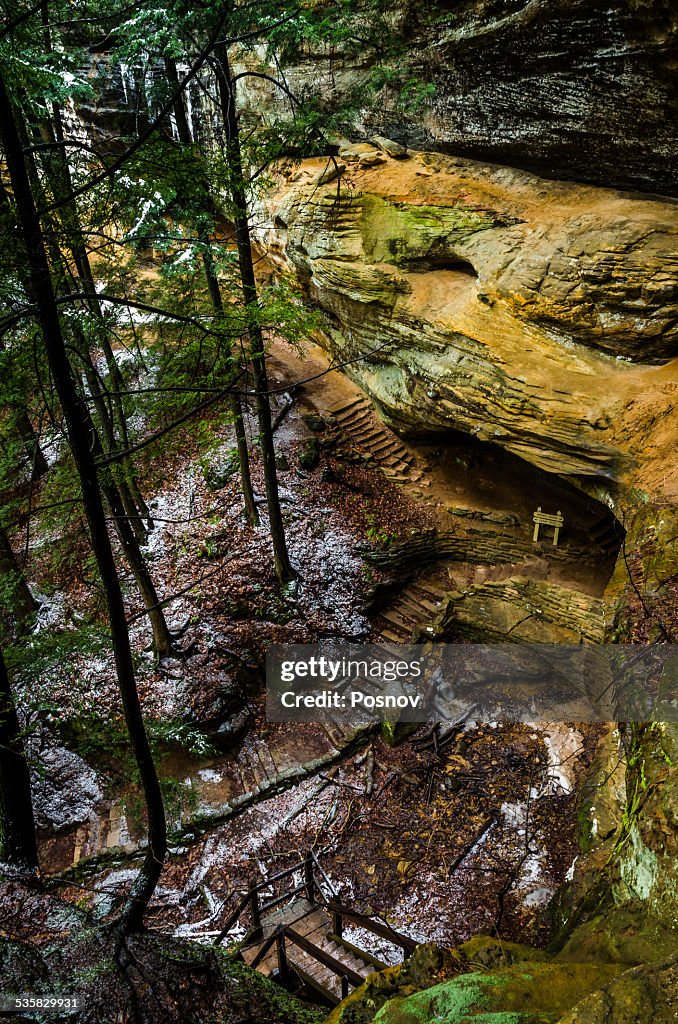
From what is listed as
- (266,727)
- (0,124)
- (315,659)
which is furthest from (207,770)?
(0,124)

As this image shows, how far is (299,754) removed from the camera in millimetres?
10734

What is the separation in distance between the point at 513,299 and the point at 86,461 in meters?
8.64

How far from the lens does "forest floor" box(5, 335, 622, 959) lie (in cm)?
812

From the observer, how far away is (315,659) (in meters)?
12.4

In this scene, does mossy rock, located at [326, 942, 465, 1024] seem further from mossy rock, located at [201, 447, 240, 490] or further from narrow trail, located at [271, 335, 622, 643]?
mossy rock, located at [201, 447, 240, 490]

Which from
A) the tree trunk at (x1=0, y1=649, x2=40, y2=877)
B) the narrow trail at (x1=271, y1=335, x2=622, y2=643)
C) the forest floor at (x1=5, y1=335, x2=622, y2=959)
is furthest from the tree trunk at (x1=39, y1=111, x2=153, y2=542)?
the narrow trail at (x1=271, y1=335, x2=622, y2=643)

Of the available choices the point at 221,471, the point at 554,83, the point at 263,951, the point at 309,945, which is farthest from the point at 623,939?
the point at 221,471

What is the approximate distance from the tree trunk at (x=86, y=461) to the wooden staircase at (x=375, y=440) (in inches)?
435

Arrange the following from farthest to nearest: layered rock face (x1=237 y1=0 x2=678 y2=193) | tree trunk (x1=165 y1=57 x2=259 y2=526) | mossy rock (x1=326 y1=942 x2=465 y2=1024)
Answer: tree trunk (x1=165 y1=57 x2=259 y2=526)
layered rock face (x1=237 y1=0 x2=678 y2=193)
mossy rock (x1=326 y1=942 x2=465 y2=1024)

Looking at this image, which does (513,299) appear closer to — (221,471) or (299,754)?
(221,471)

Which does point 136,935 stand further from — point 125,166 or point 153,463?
point 153,463

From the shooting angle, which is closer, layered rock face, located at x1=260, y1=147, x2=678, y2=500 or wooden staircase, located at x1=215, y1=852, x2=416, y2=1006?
wooden staircase, located at x1=215, y1=852, x2=416, y2=1006

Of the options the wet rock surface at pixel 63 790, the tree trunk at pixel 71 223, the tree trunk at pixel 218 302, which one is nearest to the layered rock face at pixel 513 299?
the tree trunk at pixel 218 302

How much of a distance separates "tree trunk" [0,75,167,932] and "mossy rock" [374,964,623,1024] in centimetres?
211
